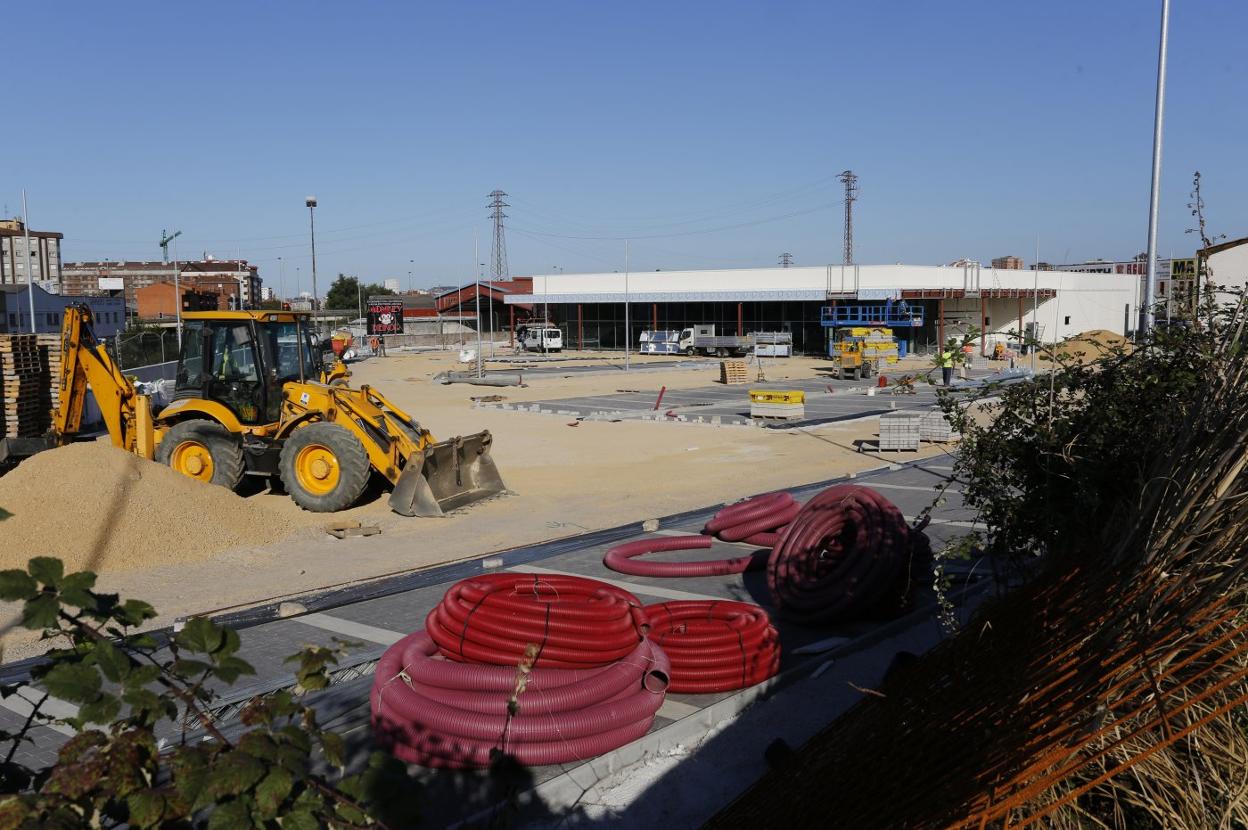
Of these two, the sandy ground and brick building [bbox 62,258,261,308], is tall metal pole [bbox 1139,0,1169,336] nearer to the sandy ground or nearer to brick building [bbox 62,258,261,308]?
the sandy ground

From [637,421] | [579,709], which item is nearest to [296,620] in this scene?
[579,709]

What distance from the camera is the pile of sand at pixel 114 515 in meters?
12.1

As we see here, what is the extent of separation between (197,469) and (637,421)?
15.0m

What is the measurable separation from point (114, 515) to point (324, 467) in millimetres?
3292

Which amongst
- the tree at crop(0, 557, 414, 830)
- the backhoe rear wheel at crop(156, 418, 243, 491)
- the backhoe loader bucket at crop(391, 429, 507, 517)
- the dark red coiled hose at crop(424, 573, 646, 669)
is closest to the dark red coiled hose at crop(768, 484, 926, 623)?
the dark red coiled hose at crop(424, 573, 646, 669)

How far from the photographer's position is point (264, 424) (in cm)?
1627

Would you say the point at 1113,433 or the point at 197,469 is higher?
the point at 1113,433

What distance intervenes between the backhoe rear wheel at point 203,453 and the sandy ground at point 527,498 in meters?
0.92

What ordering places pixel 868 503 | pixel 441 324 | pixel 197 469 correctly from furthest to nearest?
pixel 441 324 → pixel 197 469 → pixel 868 503

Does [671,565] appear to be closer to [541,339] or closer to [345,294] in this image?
[541,339]

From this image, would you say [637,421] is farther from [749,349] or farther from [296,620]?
[749,349]

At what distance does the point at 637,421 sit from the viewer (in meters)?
29.1

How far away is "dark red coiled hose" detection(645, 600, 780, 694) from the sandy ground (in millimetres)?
5014

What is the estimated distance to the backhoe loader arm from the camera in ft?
52.0
